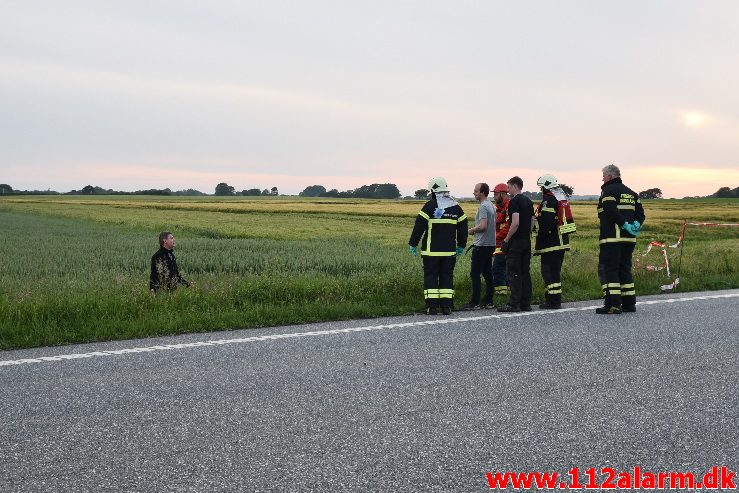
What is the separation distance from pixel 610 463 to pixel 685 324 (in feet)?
16.1

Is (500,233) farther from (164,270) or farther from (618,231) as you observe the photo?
(164,270)

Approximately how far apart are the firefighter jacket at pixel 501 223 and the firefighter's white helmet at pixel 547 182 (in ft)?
2.02

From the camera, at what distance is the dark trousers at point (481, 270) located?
974cm

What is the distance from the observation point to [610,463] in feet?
12.4

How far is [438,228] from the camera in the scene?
30.6 feet

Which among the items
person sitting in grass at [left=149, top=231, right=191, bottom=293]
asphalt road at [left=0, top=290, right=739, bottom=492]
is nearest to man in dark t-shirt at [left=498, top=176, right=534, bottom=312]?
asphalt road at [left=0, top=290, right=739, bottom=492]

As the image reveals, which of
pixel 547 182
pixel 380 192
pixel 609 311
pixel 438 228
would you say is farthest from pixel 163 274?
pixel 380 192

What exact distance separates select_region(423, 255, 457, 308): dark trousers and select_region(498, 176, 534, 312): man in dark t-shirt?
848mm

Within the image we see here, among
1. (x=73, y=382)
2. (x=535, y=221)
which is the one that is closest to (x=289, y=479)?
(x=73, y=382)

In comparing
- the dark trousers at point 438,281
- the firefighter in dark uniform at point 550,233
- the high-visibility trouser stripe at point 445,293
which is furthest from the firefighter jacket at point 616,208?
the high-visibility trouser stripe at point 445,293

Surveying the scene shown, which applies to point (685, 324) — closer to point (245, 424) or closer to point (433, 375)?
point (433, 375)

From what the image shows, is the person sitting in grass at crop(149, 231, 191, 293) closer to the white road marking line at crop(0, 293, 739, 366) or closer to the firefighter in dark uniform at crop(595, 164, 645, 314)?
the white road marking line at crop(0, 293, 739, 366)

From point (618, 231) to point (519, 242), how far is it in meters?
1.40

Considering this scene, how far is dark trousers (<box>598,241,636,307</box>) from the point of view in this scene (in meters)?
9.08
